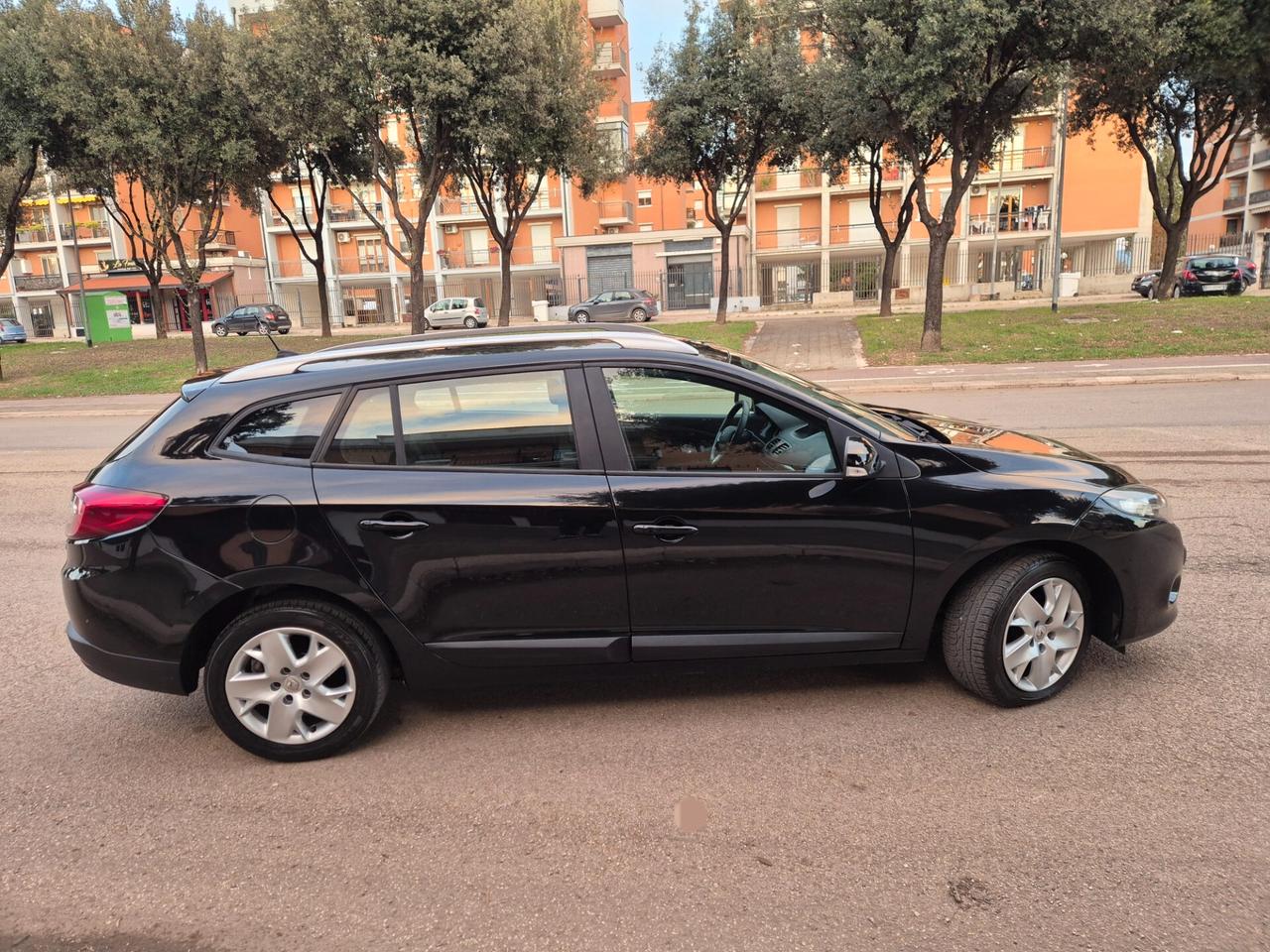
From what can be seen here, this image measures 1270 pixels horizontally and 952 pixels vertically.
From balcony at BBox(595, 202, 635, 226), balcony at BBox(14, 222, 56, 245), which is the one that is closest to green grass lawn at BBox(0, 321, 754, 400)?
balcony at BBox(595, 202, 635, 226)

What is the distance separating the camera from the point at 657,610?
3.24 metres

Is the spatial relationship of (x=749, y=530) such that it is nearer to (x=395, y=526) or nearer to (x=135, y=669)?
(x=395, y=526)

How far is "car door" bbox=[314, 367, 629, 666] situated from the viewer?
315cm

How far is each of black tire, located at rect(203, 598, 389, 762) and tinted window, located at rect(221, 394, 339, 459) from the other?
575 mm

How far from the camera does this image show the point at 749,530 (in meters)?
3.20

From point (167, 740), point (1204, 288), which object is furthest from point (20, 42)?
point (1204, 288)

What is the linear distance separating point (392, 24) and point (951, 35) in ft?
38.6

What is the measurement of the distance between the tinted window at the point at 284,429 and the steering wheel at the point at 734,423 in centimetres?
149

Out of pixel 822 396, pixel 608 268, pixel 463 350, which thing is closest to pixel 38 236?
pixel 608 268

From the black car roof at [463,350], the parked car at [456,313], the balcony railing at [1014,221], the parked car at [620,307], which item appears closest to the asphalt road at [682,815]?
the black car roof at [463,350]

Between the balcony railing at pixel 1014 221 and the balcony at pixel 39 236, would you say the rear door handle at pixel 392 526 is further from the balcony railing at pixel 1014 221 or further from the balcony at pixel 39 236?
the balcony at pixel 39 236

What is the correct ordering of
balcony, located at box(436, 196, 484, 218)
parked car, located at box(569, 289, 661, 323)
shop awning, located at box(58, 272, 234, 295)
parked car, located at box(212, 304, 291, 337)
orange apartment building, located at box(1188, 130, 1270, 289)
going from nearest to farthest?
parked car, located at box(569, 289, 661, 323) → parked car, located at box(212, 304, 291, 337) → balcony, located at box(436, 196, 484, 218) → shop awning, located at box(58, 272, 234, 295) → orange apartment building, located at box(1188, 130, 1270, 289)

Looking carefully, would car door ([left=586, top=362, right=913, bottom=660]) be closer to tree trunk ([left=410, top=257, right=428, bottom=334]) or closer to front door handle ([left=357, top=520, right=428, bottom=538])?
front door handle ([left=357, top=520, right=428, bottom=538])

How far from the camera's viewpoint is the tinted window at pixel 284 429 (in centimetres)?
326
